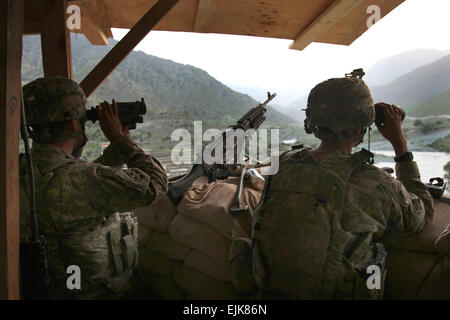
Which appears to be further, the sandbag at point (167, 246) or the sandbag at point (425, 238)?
the sandbag at point (167, 246)

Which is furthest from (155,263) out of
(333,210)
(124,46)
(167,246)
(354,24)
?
(354,24)

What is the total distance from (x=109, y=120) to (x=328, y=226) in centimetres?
114

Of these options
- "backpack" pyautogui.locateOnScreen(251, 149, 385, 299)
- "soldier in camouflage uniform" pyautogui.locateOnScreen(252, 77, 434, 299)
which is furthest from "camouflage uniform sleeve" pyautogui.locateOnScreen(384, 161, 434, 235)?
"backpack" pyautogui.locateOnScreen(251, 149, 385, 299)

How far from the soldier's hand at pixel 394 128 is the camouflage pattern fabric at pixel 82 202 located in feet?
3.88

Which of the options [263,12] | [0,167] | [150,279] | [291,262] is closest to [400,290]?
[291,262]

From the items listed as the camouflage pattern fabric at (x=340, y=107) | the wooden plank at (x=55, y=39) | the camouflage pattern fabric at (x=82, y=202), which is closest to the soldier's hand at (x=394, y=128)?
the camouflage pattern fabric at (x=340, y=107)

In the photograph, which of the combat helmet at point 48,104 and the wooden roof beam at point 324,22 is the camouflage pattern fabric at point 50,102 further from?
the wooden roof beam at point 324,22

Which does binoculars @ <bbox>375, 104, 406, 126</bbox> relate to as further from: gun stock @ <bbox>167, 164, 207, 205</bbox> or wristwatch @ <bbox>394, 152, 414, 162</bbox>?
gun stock @ <bbox>167, 164, 207, 205</bbox>

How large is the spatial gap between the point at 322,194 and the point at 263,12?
1838 mm

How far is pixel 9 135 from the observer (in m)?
0.99

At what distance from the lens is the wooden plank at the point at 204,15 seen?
2.51 m

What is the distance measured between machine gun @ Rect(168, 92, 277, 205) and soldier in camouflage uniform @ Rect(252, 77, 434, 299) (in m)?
1.01

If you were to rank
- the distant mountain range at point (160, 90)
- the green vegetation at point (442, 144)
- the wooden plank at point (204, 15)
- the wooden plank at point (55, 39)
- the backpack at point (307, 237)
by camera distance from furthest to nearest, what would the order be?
1. the distant mountain range at point (160, 90)
2. the green vegetation at point (442, 144)
3. the wooden plank at point (204, 15)
4. the wooden plank at point (55, 39)
5. the backpack at point (307, 237)
